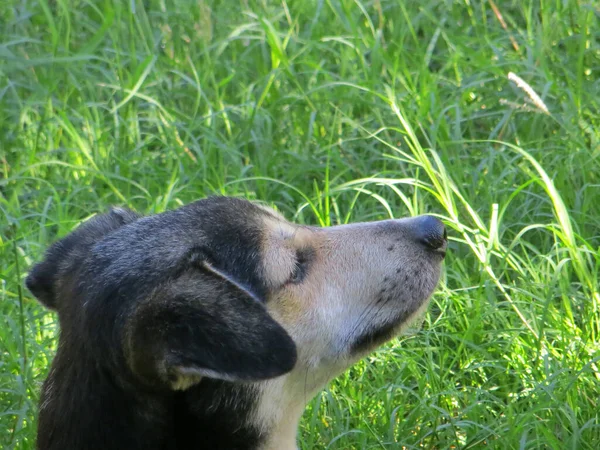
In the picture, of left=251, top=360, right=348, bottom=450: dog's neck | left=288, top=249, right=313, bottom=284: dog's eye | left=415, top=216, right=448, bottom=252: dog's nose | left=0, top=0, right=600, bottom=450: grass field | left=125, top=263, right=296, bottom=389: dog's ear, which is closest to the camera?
left=125, top=263, right=296, bottom=389: dog's ear

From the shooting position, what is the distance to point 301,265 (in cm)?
384

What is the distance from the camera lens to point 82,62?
6.79 metres

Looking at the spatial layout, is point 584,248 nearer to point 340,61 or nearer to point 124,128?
point 340,61

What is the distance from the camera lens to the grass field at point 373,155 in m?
4.57

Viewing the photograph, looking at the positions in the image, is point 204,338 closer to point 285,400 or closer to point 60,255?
point 285,400

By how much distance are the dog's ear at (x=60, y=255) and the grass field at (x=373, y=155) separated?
0.55 m

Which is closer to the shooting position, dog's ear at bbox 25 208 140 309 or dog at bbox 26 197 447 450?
dog at bbox 26 197 447 450

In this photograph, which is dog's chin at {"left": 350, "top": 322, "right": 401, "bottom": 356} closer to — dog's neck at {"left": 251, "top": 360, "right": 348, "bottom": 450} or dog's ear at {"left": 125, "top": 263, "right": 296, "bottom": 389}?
dog's neck at {"left": 251, "top": 360, "right": 348, "bottom": 450}

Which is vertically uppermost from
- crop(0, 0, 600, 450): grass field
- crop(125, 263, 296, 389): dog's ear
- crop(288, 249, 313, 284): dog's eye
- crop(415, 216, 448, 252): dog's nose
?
crop(125, 263, 296, 389): dog's ear

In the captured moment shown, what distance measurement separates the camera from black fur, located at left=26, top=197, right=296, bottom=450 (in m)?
3.12

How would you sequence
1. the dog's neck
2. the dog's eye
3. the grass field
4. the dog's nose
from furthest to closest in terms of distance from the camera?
the grass field → the dog's nose → the dog's eye → the dog's neck

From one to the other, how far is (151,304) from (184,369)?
227 mm

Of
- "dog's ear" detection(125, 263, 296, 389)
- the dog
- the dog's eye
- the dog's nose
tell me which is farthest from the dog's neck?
the dog's nose

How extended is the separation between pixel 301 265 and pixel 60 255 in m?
0.98
